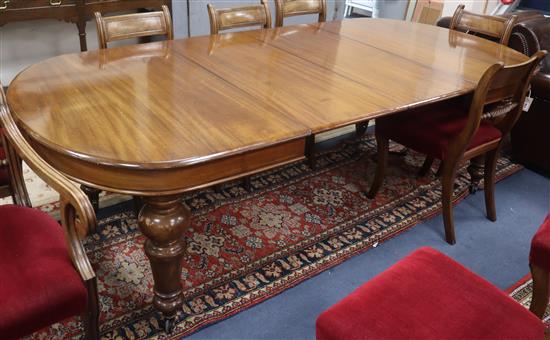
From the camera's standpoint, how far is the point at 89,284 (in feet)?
3.54

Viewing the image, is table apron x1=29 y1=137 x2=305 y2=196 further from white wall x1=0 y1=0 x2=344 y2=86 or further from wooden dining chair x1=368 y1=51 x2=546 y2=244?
white wall x1=0 y1=0 x2=344 y2=86

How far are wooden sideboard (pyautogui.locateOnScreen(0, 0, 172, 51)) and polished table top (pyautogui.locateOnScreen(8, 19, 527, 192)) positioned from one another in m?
1.40

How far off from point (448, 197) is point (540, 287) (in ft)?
2.07

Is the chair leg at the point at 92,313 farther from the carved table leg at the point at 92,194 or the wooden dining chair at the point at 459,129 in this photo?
the wooden dining chair at the point at 459,129

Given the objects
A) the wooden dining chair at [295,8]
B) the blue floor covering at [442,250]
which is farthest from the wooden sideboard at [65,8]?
the blue floor covering at [442,250]

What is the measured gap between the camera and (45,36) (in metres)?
3.29

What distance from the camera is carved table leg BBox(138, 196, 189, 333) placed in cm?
123

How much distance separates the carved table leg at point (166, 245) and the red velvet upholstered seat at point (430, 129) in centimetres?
110

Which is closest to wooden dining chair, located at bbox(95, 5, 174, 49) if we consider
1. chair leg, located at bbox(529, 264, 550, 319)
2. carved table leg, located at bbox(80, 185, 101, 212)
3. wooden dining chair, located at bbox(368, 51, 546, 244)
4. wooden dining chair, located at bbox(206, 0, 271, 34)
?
wooden dining chair, located at bbox(206, 0, 271, 34)

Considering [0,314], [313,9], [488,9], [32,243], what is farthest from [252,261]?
[488,9]

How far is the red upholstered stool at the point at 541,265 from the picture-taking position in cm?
134

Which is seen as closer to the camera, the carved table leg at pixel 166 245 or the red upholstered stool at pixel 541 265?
the carved table leg at pixel 166 245

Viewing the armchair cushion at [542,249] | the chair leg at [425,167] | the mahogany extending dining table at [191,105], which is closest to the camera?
the mahogany extending dining table at [191,105]

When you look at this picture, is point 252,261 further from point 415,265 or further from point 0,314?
point 0,314
